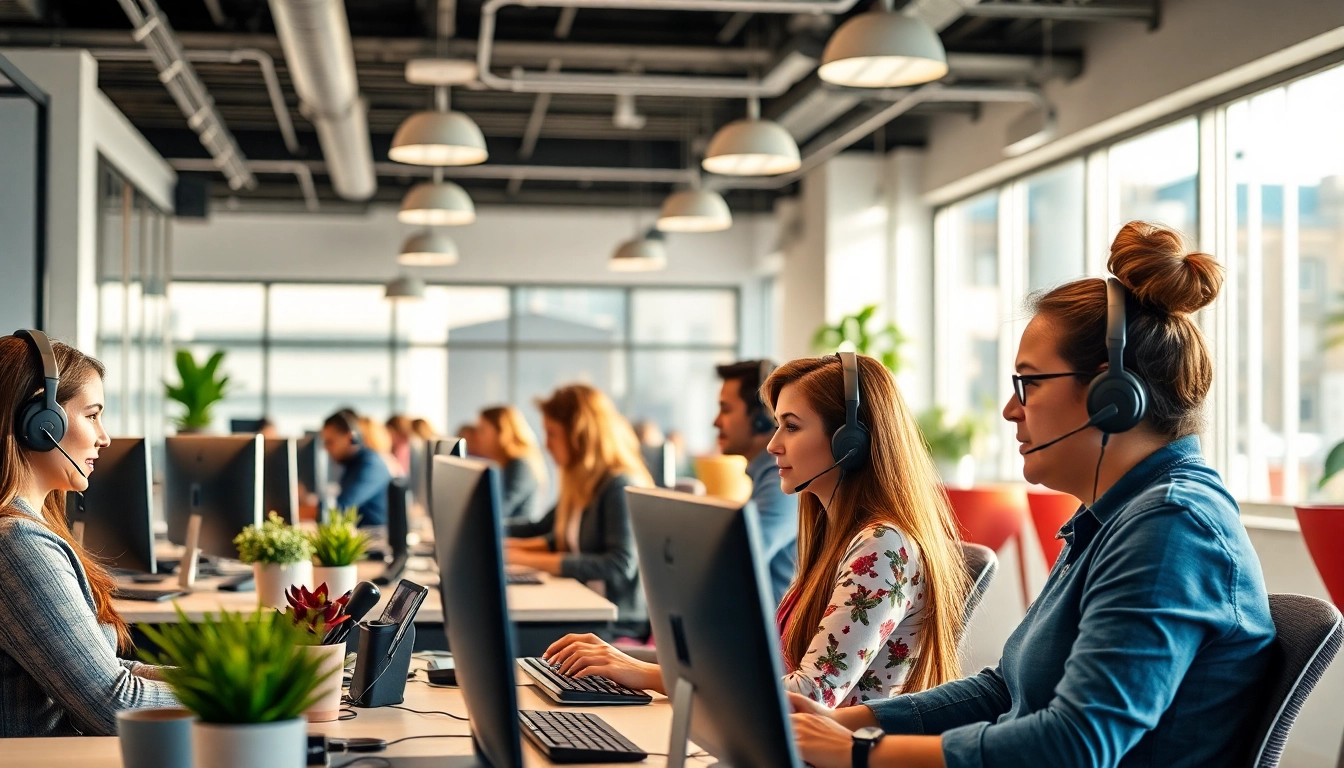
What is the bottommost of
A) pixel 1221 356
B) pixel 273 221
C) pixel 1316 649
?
pixel 1316 649

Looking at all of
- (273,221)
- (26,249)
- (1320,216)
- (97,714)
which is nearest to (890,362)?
(1320,216)

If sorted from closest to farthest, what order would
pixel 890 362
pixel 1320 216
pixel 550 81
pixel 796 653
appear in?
pixel 796 653 < pixel 1320 216 < pixel 550 81 < pixel 890 362

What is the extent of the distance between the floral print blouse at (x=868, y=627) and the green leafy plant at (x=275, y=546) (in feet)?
4.87

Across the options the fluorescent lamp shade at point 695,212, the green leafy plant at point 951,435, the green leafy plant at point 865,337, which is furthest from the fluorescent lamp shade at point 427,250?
the green leafy plant at point 951,435

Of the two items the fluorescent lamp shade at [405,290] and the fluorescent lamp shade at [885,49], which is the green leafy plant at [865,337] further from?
the fluorescent lamp shade at [885,49]

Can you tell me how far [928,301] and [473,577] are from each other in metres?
8.51

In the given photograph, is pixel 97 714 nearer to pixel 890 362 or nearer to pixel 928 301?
pixel 890 362

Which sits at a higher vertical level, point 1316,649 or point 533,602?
point 1316,649

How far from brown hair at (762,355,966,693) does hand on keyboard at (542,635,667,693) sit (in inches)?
9.7

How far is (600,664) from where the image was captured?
2309mm

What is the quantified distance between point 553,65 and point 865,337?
2700mm

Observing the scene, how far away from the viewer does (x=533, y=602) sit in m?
3.69

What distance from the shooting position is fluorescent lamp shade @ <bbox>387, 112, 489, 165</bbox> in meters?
5.87

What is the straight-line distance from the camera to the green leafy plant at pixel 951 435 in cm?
840
